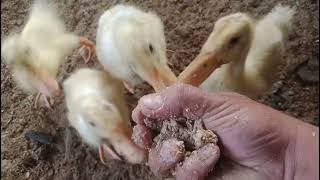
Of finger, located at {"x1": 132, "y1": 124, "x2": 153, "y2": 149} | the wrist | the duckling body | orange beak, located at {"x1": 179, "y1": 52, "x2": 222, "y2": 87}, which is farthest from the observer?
the duckling body

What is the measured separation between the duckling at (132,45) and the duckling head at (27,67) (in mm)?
111

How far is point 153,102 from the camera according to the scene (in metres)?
0.96

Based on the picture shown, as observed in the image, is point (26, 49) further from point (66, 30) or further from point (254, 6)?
point (254, 6)

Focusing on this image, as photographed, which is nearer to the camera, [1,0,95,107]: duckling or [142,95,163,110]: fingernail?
[142,95,163,110]: fingernail

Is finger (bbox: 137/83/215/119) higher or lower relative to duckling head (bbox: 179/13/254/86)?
higher

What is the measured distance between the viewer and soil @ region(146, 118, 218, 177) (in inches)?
36.9

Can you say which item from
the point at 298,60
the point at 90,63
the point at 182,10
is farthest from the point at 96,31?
the point at 298,60

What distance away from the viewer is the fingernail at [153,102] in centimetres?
96

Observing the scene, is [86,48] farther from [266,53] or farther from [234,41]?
[266,53]

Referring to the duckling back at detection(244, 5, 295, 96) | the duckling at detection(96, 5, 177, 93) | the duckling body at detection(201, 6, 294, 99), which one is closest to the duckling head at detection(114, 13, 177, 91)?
the duckling at detection(96, 5, 177, 93)

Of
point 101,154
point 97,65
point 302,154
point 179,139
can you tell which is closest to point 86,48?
point 97,65

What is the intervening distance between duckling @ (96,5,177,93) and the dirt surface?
21mm

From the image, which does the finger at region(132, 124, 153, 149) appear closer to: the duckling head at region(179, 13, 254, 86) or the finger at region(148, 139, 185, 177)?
the finger at region(148, 139, 185, 177)

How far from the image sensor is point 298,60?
1347mm
